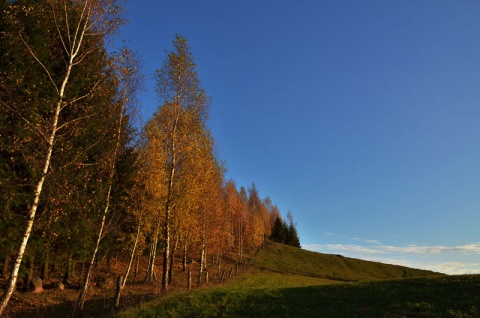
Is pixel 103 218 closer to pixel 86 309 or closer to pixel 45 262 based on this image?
pixel 86 309

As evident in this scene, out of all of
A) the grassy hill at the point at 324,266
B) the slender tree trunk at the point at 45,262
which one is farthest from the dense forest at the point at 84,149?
the grassy hill at the point at 324,266

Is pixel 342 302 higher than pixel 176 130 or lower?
lower

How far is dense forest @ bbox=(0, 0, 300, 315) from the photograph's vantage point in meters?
18.4

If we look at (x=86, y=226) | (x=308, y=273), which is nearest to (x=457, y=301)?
(x=86, y=226)

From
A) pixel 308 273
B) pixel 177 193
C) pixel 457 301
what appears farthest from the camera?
pixel 308 273

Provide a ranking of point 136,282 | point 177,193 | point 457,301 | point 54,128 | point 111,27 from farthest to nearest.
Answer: point 136,282 < point 177,193 < point 111,27 < point 457,301 < point 54,128

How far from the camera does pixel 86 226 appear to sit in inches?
1008

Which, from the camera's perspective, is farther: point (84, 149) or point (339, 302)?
point (84, 149)

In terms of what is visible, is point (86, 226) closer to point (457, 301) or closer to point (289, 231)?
point (457, 301)

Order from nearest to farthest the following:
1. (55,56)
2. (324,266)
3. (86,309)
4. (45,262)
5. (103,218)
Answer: (55,56) → (86,309) → (103,218) → (45,262) → (324,266)

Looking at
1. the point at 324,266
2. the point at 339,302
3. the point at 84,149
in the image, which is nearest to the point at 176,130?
the point at 84,149

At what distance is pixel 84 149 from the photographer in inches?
996

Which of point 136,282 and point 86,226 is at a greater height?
point 86,226

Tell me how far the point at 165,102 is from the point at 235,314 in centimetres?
1927
